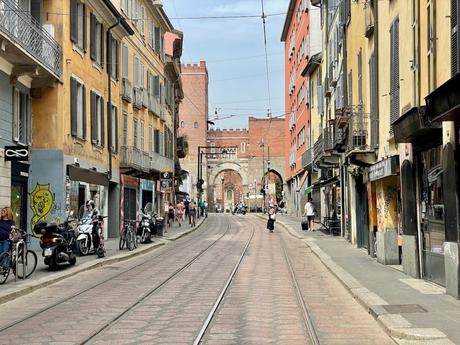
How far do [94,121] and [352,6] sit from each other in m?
11.1

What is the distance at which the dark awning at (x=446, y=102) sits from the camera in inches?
368

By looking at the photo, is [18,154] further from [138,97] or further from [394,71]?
[138,97]

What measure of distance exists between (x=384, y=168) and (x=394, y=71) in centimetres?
232

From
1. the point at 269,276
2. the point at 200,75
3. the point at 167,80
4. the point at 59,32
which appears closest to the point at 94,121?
the point at 59,32

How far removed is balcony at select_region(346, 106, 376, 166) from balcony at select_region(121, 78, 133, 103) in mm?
14156

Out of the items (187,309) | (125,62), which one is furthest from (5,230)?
(125,62)

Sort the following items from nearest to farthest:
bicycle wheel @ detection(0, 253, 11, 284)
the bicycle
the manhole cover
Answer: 1. the manhole cover
2. bicycle wheel @ detection(0, 253, 11, 284)
3. the bicycle

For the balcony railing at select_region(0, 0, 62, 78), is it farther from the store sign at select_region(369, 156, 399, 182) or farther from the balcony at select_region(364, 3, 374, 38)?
the store sign at select_region(369, 156, 399, 182)

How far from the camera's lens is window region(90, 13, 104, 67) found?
1036 inches

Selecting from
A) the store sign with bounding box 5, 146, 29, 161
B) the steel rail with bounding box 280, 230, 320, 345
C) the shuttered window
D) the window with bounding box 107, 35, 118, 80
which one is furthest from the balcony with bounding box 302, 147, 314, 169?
the store sign with bounding box 5, 146, 29, 161

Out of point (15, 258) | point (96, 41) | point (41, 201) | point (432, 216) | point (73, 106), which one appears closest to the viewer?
point (432, 216)

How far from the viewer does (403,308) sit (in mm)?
9945

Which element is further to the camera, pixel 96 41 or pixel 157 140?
pixel 157 140

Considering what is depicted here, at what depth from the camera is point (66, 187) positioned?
22.2 meters
